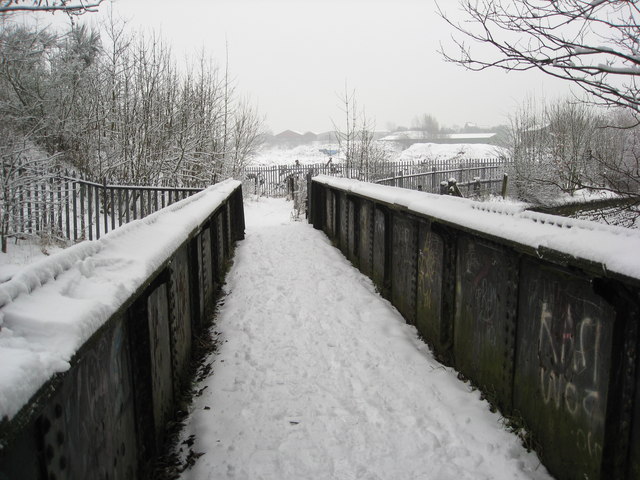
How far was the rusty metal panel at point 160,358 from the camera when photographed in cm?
285

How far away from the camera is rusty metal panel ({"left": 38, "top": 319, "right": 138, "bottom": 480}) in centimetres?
150

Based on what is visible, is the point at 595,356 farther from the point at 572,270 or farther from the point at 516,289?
the point at 516,289

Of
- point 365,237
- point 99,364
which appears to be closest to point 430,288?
point 365,237

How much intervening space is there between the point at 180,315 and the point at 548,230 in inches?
109

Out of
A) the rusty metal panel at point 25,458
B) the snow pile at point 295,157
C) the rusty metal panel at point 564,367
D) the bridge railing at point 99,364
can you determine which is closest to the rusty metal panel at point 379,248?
the bridge railing at point 99,364

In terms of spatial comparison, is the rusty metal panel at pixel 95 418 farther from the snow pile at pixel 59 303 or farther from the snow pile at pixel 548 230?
the snow pile at pixel 548 230

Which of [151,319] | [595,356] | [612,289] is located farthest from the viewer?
[151,319]

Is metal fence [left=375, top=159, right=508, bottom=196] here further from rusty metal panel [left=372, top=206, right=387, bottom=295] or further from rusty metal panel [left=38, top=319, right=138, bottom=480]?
rusty metal panel [left=38, top=319, right=138, bottom=480]

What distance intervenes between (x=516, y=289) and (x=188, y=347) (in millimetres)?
2760

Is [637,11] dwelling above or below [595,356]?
above

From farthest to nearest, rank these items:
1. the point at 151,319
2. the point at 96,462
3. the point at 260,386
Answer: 1. the point at 260,386
2. the point at 151,319
3. the point at 96,462

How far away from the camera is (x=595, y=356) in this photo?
7.95 feet

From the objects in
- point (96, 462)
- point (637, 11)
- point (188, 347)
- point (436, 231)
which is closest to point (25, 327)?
point (96, 462)

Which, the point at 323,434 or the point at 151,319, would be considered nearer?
the point at 151,319
